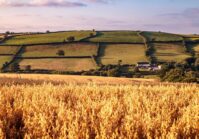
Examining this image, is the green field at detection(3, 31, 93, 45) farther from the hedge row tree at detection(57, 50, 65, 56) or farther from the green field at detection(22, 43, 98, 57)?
the hedge row tree at detection(57, 50, 65, 56)

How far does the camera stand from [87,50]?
262ft

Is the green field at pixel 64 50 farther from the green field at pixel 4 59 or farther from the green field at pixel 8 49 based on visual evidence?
the green field at pixel 4 59

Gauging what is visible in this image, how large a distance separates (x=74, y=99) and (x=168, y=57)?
230 ft

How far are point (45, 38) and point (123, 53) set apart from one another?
718 inches

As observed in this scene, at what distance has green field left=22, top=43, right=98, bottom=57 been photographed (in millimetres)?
77188

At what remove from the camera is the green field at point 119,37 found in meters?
89.2

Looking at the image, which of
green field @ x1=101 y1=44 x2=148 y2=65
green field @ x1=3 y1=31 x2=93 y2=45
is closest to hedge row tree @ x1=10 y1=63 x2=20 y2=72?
green field @ x1=101 y1=44 x2=148 y2=65

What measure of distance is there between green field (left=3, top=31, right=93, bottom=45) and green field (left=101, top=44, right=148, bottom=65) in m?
9.07

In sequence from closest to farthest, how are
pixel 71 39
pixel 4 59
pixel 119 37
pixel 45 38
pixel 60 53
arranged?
1. pixel 4 59
2. pixel 60 53
3. pixel 71 39
4. pixel 45 38
5. pixel 119 37

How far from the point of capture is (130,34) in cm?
9975

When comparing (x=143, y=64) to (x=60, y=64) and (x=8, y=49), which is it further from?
(x=8, y=49)

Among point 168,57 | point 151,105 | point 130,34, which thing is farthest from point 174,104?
point 130,34

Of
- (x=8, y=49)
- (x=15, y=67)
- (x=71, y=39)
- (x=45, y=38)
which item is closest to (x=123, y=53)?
(x=71, y=39)

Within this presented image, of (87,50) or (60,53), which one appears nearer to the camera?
(60,53)
